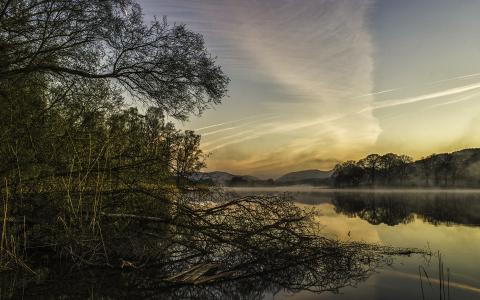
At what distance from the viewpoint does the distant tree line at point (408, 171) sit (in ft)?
463

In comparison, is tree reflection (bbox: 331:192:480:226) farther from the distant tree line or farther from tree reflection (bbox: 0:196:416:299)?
the distant tree line

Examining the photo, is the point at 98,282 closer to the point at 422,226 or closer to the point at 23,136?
the point at 23,136

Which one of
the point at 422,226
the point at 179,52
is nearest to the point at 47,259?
the point at 179,52

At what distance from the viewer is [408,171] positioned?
14350cm

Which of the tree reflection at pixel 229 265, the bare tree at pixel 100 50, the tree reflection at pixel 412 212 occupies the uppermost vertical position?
the bare tree at pixel 100 50

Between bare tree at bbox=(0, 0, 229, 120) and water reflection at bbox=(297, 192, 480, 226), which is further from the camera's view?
water reflection at bbox=(297, 192, 480, 226)

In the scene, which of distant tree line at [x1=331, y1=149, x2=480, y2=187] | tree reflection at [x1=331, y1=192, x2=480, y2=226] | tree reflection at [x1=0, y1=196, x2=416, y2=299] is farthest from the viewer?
distant tree line at [x1=331, y1=149, x2=480, y2=187]

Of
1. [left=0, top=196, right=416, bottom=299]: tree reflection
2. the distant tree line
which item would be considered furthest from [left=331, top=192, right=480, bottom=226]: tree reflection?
the distant tree line

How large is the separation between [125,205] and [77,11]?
20.3 ft

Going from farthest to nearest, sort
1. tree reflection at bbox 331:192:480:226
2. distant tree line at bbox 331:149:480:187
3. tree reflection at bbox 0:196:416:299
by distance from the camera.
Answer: distant tree line at bbox 331:149:480:187 → tree reflection at bbox 331:192:480:226 → tree reflection at bbox 0:196:416:299

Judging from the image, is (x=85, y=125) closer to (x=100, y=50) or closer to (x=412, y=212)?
(x=100, y=50)

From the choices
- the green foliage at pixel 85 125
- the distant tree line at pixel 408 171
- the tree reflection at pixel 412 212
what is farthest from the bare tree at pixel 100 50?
the distant tree line at pixel 408 171

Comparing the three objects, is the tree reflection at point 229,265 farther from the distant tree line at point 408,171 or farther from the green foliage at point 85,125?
the distant tree line at point 408,171

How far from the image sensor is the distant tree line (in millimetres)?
141125
